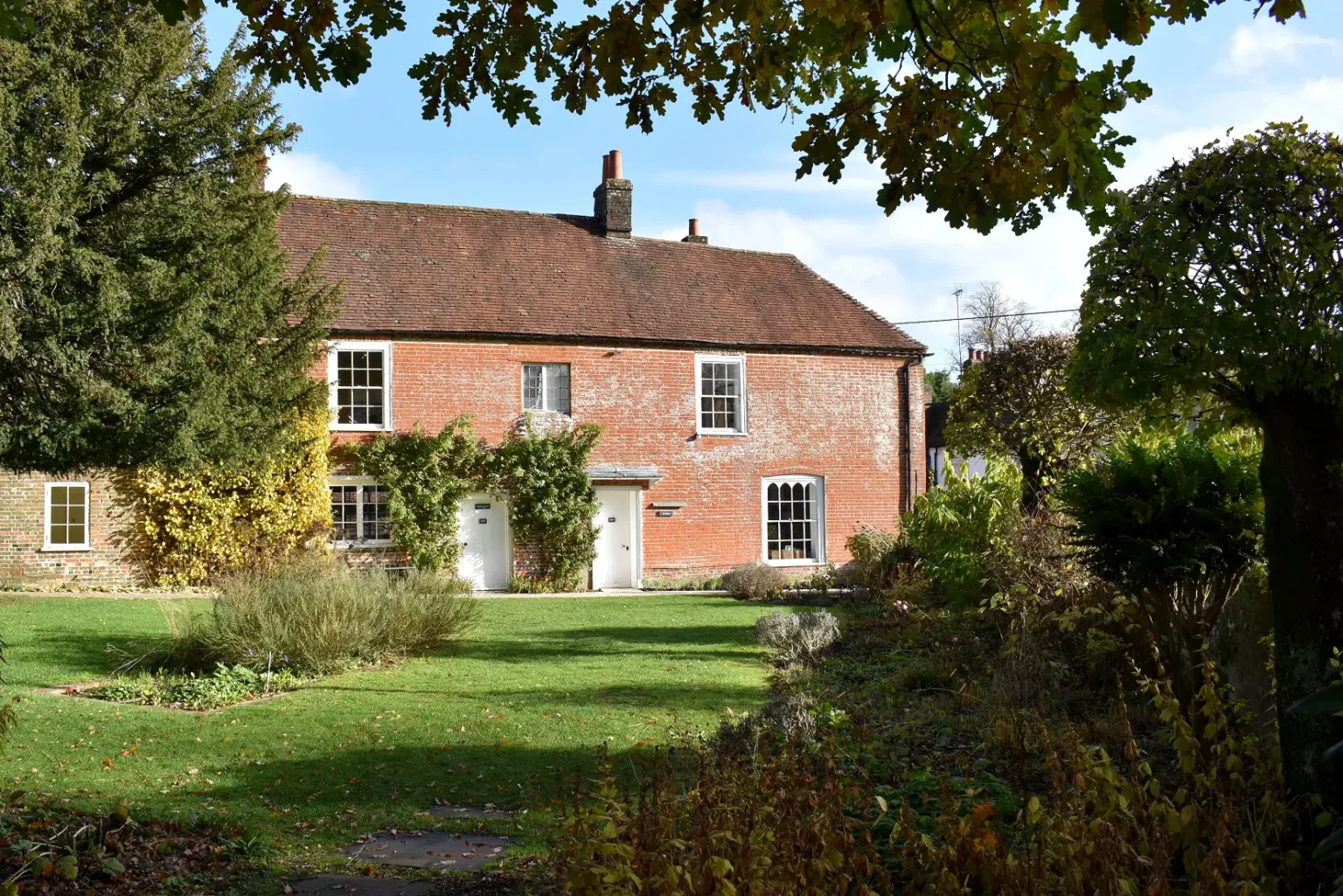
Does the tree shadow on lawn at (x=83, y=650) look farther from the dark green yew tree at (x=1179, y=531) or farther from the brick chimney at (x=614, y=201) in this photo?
the brick chimney at (x=614, y=201)

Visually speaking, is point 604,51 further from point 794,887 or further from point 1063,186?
point 794,887

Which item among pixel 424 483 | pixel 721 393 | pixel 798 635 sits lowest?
pixel 798 635

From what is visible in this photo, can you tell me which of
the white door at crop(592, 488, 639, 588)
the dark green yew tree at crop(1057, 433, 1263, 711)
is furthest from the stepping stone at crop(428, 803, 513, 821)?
the white door at crop(592, 488, 639, 588)

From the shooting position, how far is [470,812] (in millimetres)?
6730

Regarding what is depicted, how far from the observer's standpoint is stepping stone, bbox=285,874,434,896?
16.6ft

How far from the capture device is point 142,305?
1587 cm

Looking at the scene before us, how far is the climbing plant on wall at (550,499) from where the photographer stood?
73.8ft

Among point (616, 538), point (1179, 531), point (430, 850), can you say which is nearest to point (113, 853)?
point (430, 850)

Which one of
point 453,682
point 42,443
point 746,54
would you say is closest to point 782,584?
point 453,682

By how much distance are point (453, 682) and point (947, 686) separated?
4790mm

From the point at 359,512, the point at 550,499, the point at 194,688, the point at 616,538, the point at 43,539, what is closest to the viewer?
the point at 194,688

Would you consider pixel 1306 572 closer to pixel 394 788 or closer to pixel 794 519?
pixel 394 788

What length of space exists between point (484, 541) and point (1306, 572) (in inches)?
750

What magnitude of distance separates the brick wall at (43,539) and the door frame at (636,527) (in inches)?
363
